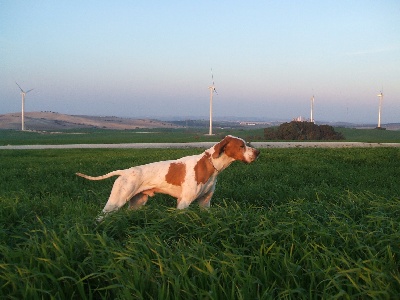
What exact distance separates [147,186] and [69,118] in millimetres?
135467

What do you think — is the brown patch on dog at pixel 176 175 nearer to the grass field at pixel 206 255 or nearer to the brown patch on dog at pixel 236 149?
the brown patch on dog at pixel 236 149

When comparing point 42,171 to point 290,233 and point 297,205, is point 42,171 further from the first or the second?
point 290,233

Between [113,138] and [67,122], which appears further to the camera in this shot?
[67,122]

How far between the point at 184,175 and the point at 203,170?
30 centimetres

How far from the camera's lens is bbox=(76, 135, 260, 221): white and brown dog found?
755 centimetres

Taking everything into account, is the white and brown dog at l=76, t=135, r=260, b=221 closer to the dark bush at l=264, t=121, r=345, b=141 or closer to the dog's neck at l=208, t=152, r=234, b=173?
the dog's neck at l=208, t=152, r=234, b=173

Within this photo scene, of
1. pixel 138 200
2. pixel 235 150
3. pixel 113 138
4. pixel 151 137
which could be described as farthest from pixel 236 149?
pixel 151 137

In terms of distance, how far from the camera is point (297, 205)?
7059 millimetres

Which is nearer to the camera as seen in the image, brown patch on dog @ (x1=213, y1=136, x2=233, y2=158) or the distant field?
→ brown patch on dog @ (x1=213, y1=136, x2=233, y2=158)

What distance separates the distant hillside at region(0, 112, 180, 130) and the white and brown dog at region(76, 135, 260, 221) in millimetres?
110255

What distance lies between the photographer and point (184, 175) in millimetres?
7684

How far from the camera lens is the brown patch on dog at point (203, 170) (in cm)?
763

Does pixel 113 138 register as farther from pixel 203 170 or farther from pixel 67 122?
Result: pixel 67 122

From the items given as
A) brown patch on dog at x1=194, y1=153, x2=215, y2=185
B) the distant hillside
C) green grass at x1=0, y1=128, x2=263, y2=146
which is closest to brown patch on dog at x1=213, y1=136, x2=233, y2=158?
brown patch on dog at x1=194, y1=153, x2=215, y2=185
